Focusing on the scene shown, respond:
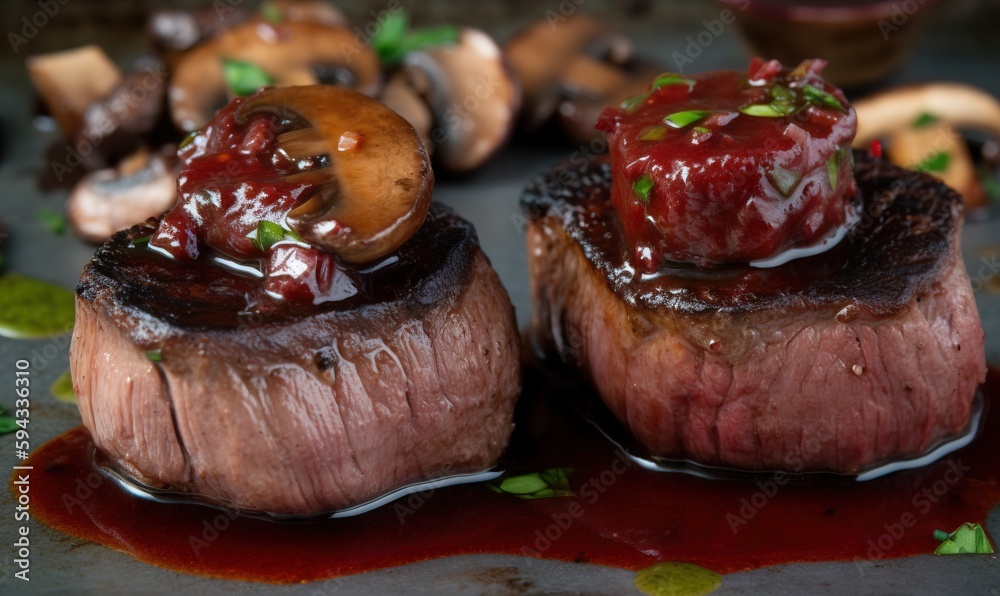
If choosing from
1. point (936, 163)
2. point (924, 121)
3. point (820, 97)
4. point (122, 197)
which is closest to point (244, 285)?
point (820, 97)

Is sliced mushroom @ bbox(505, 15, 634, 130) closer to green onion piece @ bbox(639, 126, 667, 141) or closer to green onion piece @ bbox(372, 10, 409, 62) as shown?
green onion piece @ bbox(372, 10, 409, 62)

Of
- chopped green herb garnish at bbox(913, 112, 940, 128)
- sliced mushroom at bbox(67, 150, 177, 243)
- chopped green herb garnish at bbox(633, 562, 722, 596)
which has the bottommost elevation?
chopped green herb garnish at bbox(633, 562, 722, 596)

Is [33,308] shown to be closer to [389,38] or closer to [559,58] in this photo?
[389,38]

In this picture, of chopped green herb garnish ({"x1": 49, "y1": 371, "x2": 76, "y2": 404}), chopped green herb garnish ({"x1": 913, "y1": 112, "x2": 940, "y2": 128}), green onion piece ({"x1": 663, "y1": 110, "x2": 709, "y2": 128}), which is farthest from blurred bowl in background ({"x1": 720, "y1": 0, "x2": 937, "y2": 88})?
chopped green herb garnish ({"x1": 49, "y1": 371, "x2": 76, "y2": 404})

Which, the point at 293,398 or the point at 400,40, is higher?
the point at 400,40

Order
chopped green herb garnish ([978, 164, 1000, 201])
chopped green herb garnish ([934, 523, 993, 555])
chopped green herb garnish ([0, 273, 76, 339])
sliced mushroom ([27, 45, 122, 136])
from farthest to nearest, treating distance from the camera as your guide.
A: sliced mushroom ([27, 45, 122, 136])
chopped green herb garnish ([978, 164, 1000, 201])
chopped green herb garnish ([0, 273, 76, 339])
chopped green herb garnish ([934, 523, 993, 555])

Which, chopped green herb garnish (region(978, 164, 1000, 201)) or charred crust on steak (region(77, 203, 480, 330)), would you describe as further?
chopped green herb garnish (region(978, 164, 1000, 201))

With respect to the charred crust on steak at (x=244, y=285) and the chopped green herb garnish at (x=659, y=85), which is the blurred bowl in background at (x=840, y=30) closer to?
the chopped green herb garnish at (x=659, y=85)
